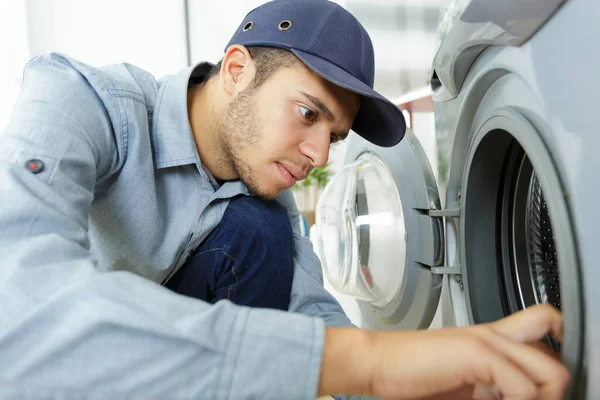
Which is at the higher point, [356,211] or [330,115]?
[330,115]

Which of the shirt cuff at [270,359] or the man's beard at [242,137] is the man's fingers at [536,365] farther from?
the man's beard at [242,137]

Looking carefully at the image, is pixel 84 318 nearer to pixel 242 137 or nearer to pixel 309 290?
pixel 242 137

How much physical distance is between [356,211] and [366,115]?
1.07 feet

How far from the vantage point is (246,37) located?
3.21 ft

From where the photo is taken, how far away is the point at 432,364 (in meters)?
0.44

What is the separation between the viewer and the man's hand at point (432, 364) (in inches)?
17.2

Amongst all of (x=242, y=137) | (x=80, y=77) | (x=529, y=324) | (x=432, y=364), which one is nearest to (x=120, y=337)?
(x=432, y=364)

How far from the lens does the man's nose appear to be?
909 millimetres

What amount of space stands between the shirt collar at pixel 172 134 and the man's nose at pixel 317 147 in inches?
8.0

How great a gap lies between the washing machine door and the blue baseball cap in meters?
0.11

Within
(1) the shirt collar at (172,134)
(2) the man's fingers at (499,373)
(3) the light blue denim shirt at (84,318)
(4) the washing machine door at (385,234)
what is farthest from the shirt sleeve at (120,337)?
(4) the washing machine door at (385,234)

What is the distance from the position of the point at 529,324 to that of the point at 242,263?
67 cm

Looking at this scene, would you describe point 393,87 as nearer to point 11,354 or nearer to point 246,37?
point 246,37

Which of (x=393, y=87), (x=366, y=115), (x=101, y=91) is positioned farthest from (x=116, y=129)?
(x=393, y=87)
